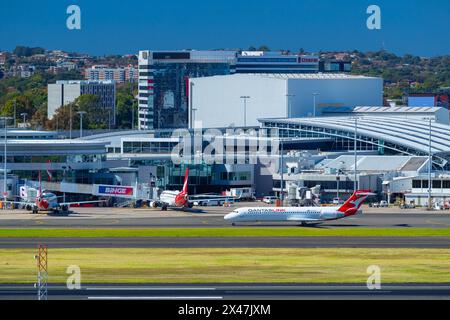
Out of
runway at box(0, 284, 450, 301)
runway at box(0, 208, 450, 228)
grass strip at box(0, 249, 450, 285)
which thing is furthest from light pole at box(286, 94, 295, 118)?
runway at box(0, 284, 450, 301)

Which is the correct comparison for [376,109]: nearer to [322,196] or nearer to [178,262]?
[322,196]

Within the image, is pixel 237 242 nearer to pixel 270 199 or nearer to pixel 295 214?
pixel 295 214

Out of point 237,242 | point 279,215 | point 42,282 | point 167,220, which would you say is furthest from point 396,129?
point 42,282

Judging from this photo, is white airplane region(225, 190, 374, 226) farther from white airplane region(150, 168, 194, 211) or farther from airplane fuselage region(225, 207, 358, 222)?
white airplane region(150, 168, 194, 211)

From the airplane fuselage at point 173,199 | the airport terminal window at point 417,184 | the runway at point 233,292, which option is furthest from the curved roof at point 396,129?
the runway at point 233,292

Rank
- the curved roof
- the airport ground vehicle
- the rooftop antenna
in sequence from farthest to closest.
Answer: the curved roof → the airport ground vehicle → the rooftop antenna

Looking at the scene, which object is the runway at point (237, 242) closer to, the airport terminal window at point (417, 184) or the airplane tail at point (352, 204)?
the airplane tail at point (352, 204)

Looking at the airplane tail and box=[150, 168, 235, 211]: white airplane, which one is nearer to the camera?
the airplane tail
